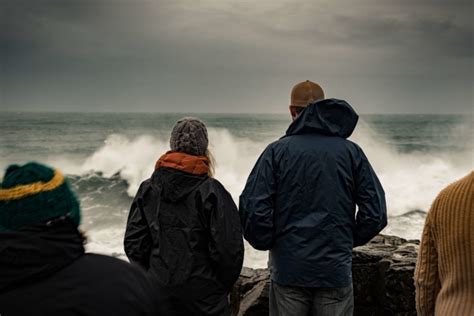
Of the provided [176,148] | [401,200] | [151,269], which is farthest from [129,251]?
A: [401,200]

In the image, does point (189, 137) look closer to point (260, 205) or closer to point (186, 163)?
point (186, 163)

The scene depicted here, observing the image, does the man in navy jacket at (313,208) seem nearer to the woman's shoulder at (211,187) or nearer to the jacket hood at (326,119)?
the jacket hood at (326,119)

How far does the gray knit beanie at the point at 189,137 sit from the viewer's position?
317 cm

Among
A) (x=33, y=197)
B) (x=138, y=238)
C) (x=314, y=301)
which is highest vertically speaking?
(x=33, y=197)

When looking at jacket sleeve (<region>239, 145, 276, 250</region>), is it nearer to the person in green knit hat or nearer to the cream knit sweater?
the cream knit sweater

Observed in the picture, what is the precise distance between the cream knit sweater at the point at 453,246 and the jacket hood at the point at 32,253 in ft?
3.77

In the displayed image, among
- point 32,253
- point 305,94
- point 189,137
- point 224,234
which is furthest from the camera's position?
point 305,94

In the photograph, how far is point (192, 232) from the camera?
3051mm

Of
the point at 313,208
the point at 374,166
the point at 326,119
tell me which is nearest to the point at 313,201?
the point at 313,208

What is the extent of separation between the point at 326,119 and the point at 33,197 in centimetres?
207

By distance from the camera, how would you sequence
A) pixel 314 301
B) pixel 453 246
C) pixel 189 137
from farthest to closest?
pixel 314 301
pixel 189 137
pixel 453 246

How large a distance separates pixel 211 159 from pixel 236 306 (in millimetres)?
2041

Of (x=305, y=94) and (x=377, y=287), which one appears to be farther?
(x=377, y=287)

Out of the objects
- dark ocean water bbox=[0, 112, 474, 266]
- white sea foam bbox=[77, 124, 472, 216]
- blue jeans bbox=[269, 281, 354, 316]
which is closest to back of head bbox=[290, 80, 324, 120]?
blue jeans bbox=[269, 281, 354, 316]
